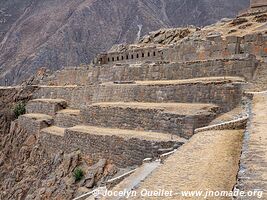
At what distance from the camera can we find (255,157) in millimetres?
6785

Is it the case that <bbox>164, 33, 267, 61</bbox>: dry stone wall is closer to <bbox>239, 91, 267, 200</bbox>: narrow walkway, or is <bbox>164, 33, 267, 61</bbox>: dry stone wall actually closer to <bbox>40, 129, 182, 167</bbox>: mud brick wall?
<bbox>40, 129, 182, 167</bbox>: mud brick wall

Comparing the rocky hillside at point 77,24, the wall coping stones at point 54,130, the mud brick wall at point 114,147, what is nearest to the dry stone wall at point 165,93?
the wall coping stones at point 54,130

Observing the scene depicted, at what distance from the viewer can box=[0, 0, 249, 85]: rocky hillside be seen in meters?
81.4

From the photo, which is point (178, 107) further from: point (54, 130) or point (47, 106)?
point (47, 106)

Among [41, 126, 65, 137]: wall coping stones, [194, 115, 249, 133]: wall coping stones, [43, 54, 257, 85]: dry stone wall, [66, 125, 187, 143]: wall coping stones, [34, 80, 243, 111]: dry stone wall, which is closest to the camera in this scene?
[194, 115, 249, 133]: wall coping stones

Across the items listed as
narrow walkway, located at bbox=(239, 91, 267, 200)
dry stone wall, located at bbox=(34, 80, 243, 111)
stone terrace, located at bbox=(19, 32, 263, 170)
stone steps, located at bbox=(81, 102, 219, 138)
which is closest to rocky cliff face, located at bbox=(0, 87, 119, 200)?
stone terrace, located at bbox=(19, 32, 263, 170)

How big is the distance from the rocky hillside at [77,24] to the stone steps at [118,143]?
201 ft

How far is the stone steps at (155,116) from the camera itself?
43.9 feet

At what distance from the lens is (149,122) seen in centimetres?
1511

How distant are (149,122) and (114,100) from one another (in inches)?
182

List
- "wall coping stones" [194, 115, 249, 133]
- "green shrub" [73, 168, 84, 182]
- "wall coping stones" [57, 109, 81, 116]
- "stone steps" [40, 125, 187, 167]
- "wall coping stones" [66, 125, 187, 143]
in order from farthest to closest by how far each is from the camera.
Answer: "wall coping stones" [57, 109, 81, 116] < "green shrub" [73, 168, 84, 182] < "wall coping stones" [66, 125, 187, 143] < "stone steps" [40, 125, 187, 167] < "wall coping stones" [194, 115, 249, 133]

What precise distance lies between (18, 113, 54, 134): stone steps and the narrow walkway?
48.6 feet

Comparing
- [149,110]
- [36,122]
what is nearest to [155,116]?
[149,110]

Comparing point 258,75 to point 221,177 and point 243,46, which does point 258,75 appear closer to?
point 243,46
